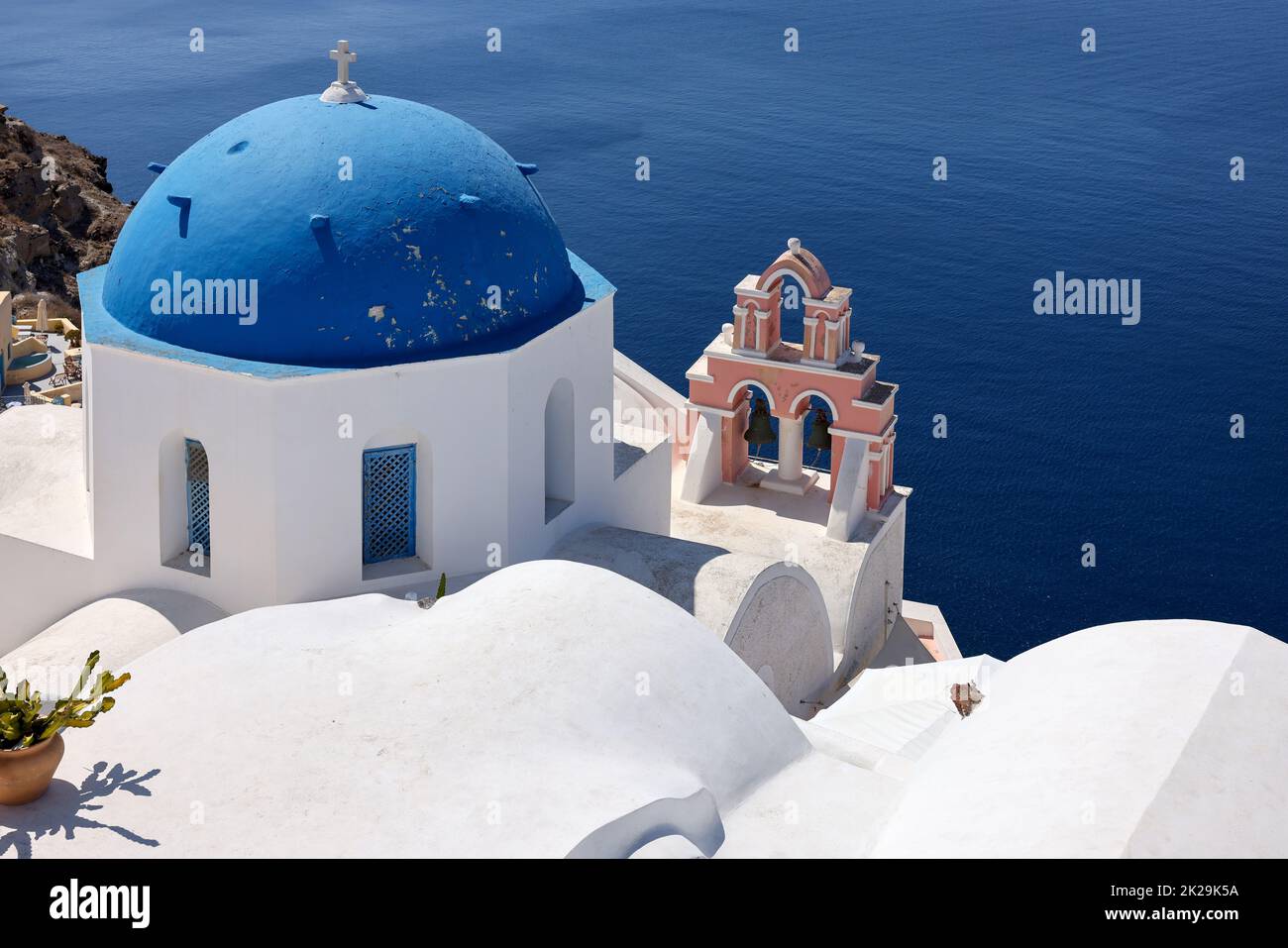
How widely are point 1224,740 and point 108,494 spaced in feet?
32.2

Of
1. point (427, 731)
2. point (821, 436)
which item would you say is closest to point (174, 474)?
point (427, 731)

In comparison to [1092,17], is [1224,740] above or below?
below

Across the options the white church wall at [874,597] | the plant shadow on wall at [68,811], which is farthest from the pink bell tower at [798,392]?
the plant shadow on wall at [68,811]

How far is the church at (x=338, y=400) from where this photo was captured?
12945 millimetres

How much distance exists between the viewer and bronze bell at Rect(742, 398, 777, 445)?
20.4 meters

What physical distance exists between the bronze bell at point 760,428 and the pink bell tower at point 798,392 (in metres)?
0.14

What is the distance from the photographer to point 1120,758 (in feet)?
26.0

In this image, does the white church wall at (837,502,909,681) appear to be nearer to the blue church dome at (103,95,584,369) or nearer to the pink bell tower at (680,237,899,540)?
the pink bell tower at (680,237,899,540)

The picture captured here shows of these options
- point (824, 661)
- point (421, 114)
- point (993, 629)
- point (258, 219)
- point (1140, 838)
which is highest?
point (421, 114)

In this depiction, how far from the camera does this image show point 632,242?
4762 centimetres

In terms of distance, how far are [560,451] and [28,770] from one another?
7.80 meters

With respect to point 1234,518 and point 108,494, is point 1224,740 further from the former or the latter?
point 1234,518
